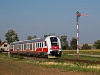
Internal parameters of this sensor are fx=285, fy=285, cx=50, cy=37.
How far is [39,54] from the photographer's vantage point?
42.6 m

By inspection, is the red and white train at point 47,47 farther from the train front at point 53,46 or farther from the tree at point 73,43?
the tree at point 73,43

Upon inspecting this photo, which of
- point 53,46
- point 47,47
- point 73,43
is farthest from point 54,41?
point 73,43

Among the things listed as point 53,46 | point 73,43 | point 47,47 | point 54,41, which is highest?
point 73,43

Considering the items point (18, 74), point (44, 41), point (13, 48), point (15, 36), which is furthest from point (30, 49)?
point (15, 36)

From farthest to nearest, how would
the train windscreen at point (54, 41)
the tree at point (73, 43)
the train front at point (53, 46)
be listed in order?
the tree at point (73, 43) → the train windscreen at point (54, 41) → the train front at point (53, 46)

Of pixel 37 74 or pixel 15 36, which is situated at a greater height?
pixel 15 36

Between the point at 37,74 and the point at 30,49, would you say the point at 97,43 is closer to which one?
the point at 30,49

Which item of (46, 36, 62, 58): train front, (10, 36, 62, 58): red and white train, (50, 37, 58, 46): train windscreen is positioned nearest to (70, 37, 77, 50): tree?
(10, 36, 62, 58): red and white train

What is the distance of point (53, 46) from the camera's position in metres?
38.3

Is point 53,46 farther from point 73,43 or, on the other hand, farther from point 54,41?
point 73,43

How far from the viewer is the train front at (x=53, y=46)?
38.1 meters

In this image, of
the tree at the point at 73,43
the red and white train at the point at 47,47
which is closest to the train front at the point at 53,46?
the red and white train at the point at 47,47

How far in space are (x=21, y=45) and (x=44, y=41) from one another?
17323 millimetres

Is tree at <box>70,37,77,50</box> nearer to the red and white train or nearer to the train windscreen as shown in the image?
the red and white train
